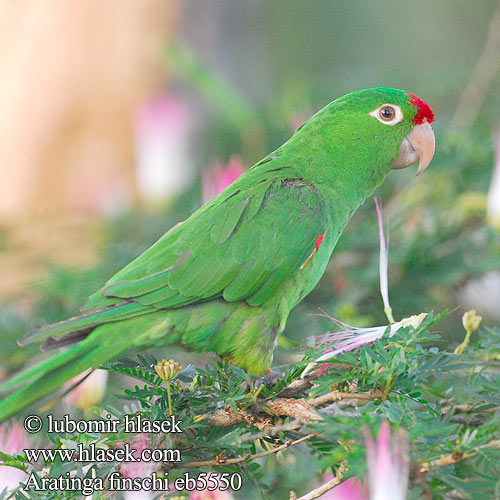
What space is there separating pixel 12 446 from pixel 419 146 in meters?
1.22

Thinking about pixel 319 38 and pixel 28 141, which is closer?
pixel 28 141

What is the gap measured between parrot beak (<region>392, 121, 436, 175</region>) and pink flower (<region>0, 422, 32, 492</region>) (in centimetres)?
113

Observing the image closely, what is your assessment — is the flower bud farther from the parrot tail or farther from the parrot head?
the parrot head

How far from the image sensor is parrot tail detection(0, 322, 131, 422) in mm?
1176

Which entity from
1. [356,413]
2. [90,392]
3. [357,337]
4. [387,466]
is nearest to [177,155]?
[90,392]

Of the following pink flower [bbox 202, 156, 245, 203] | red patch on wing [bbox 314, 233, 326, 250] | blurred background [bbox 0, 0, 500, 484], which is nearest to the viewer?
red patch on wing [bbox 314, 233, 326, 250]

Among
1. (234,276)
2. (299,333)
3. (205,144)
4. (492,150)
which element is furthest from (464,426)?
(205,144)

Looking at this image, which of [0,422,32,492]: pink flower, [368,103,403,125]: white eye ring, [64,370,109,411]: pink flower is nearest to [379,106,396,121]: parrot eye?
[368,103,403,125]: white eye ring

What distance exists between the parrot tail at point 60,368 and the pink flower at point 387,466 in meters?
0.64

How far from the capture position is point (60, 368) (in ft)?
4.16

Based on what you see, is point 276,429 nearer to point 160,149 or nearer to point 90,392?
point 90,392

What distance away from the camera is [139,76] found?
15.9 ft

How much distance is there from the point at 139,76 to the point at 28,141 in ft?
3.23

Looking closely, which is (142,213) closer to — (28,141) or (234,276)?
(234,276)
